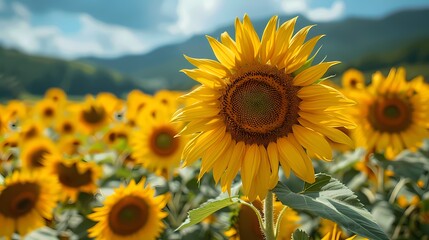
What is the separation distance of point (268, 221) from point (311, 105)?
2.22 feet

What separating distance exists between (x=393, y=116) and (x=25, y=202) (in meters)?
4.10

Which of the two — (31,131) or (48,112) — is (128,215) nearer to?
(31,131)

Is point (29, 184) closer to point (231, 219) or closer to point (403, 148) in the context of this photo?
point (231, 219)

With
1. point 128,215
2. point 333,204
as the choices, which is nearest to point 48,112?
point 128,215

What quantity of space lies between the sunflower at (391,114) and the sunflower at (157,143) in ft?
7.12

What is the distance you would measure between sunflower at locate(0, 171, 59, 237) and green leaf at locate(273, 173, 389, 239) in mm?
2864

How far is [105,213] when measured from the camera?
361 centimetres

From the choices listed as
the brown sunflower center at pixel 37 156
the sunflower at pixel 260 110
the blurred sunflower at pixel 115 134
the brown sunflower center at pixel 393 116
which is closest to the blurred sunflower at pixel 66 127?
the blurred sunflower at pixel 115 134

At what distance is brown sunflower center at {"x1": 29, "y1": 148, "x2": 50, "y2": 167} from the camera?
6.42 metres

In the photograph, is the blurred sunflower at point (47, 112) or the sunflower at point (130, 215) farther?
the blurred sunflower at point (47, 112)

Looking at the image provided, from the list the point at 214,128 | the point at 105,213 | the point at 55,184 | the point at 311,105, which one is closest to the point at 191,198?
the point at 105,213

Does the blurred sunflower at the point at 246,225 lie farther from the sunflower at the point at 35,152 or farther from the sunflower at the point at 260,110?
the sunflower at the point at 35,152

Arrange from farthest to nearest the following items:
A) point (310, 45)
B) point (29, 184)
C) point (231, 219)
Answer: point (29, 184) < point (231, 219) < point (310, 45)

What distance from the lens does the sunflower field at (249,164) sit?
2.31 meters
